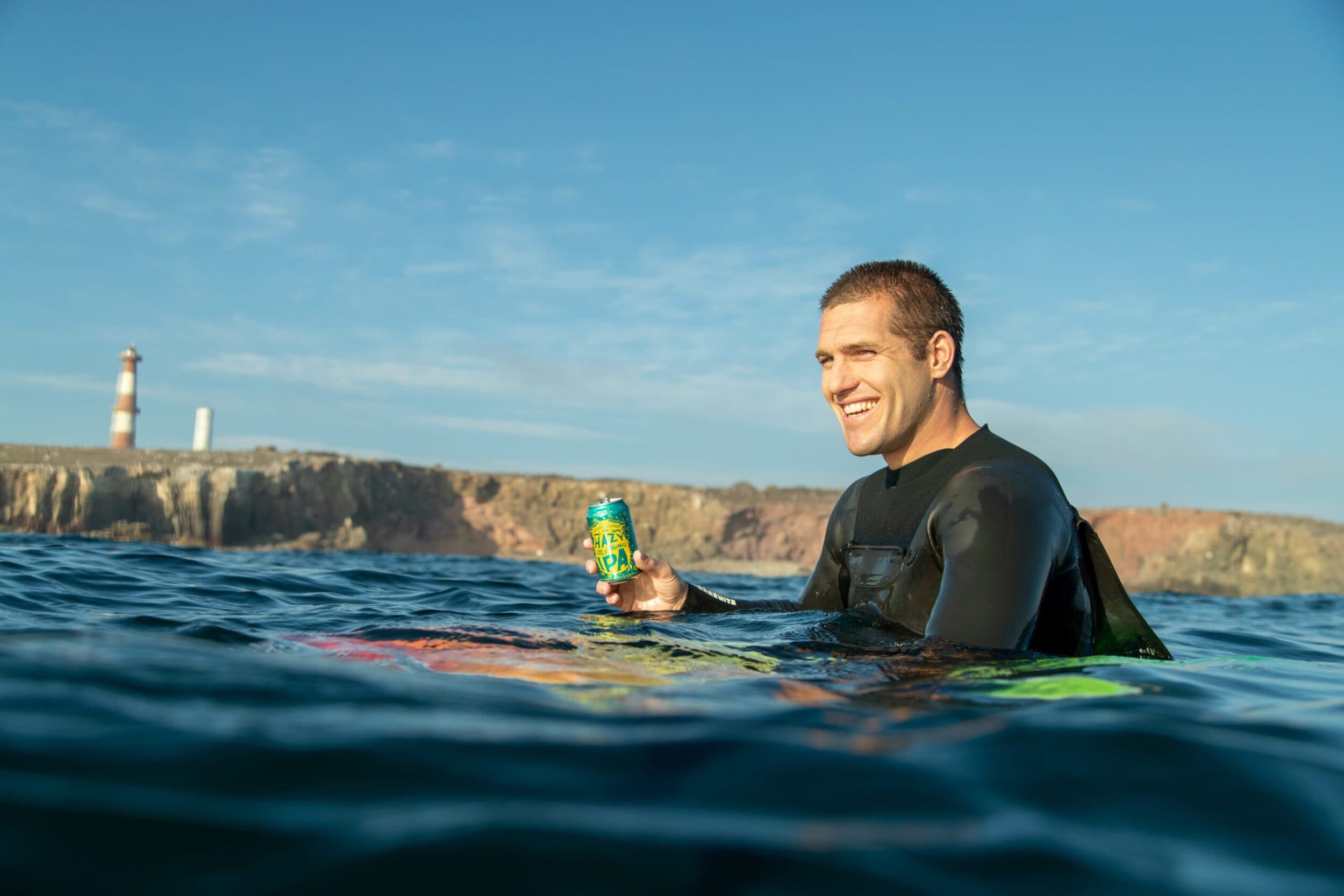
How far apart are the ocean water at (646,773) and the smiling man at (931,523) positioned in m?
0.27

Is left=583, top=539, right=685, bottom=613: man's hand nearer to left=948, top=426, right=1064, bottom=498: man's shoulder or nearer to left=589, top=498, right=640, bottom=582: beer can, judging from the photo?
left=589, top=498, right=640, bottom=582: beer can

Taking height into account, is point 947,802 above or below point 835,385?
below

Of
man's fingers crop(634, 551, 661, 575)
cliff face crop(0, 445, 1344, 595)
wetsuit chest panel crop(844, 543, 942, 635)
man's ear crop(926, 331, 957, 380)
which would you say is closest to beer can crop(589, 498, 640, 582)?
man's fingers crop(634, 551, 661, 575)

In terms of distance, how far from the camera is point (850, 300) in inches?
148

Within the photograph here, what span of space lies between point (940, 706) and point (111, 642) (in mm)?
2254

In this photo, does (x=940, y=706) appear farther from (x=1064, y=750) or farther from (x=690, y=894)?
(x=690, y=894)

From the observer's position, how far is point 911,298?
367 cm

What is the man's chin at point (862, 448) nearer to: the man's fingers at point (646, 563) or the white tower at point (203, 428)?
the man's fingers at point (646, 563)

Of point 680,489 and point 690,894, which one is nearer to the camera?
point 690,894

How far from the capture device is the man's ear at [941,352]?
12.0 feet

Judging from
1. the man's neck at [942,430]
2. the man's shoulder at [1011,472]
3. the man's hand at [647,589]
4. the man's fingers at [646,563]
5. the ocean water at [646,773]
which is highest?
the man's neck at [942,430]

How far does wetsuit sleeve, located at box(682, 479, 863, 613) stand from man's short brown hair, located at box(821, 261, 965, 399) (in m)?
0.78

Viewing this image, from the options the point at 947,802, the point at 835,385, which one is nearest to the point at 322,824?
the point at 947,802

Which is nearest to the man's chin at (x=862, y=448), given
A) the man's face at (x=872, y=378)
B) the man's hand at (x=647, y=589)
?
the man's face at (x=872, y=378)
